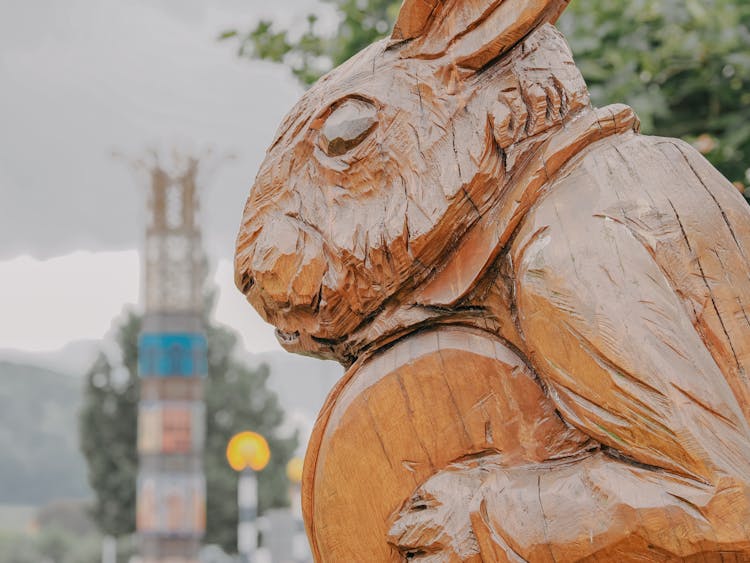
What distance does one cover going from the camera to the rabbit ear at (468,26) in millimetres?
1520

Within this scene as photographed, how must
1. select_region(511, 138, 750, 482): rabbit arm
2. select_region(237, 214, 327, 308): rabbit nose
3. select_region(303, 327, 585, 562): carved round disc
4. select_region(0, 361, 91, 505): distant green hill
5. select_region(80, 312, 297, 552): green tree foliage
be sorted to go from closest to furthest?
select_region(511, 138, 750, 482): rabbit arm → select_region(303, 327, 585, 562): carved round disc → select_region(237, 214, 327, 308): rabbit nose → select_region(80, 312, 297, 552): green tree foliage → select_region(0, 361, 91, 505): distant green hill

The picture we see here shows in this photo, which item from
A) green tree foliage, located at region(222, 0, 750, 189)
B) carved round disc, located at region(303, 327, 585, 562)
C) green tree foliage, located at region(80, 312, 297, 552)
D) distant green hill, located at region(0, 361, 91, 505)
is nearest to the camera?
carved round disc, located at region(303, 327, 585, 562)

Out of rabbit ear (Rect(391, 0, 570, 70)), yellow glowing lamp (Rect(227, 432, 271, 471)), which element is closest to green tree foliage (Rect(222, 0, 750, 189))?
rabbit ear (Rect(391, 0, 570, 70))

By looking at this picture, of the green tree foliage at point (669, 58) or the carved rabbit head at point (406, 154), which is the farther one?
the green tree foliage at point (669, 58)

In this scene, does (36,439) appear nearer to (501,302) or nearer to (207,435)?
(207,435)

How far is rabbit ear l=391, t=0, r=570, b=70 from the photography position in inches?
59.8

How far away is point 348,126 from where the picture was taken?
1585 millimetres

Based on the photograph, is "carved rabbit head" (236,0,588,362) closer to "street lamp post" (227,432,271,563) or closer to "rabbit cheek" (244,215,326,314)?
"rabbit cheek" (244,215,326,314)

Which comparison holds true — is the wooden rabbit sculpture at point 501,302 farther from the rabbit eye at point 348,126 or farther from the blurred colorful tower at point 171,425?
the blurred colorful tower at point 171,425

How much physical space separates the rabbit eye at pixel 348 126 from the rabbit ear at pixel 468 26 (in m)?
0.13

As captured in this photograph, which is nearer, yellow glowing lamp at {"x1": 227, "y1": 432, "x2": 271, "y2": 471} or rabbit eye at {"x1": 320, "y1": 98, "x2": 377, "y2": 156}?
rabbit eye at {"x1": 320, "y1": 98, "x2": 377, "y2": 156}

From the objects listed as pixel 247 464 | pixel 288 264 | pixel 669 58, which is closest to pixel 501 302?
pixel 288 264

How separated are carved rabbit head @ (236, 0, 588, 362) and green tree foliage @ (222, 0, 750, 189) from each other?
5.65 ft

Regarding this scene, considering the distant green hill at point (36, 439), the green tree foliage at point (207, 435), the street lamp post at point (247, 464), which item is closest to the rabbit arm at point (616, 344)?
the street lamp post at point (247, 464)
